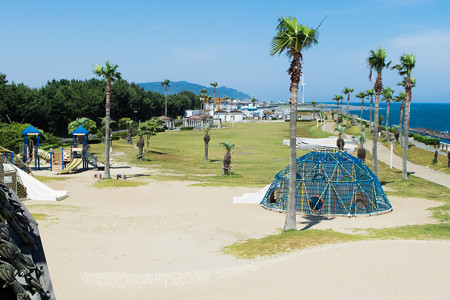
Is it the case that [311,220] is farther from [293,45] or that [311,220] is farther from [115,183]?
[115,183]

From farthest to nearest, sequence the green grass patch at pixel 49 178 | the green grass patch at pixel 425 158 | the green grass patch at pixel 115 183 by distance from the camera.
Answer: the green grass patch at pixel 425 158 → the green grass patch at pixel 49 178 → the green grass patch at pixel 115 183

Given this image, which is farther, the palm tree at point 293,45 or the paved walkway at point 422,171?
the paved walkway at point 422,171

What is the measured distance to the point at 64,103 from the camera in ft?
287

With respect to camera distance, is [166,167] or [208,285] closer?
[208,285]

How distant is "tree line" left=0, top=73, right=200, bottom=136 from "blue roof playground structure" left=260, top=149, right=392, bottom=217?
2741 centimetres

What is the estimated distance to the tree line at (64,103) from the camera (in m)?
76.2

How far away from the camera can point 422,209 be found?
28.7 metres

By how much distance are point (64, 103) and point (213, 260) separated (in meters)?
76.0

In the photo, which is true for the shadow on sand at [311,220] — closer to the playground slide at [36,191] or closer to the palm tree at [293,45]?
the palm tree at [293,45]

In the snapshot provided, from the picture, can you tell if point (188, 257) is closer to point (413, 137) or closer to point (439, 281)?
point (439, 281)

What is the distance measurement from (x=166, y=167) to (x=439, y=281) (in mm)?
38154

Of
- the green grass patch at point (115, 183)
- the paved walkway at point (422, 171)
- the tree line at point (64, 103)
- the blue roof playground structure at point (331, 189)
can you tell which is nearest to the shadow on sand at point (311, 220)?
the blue roof playground structure at point (331, 189)

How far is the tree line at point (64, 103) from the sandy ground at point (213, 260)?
28690 mm

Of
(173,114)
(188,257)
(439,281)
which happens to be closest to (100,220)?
(188,257)
